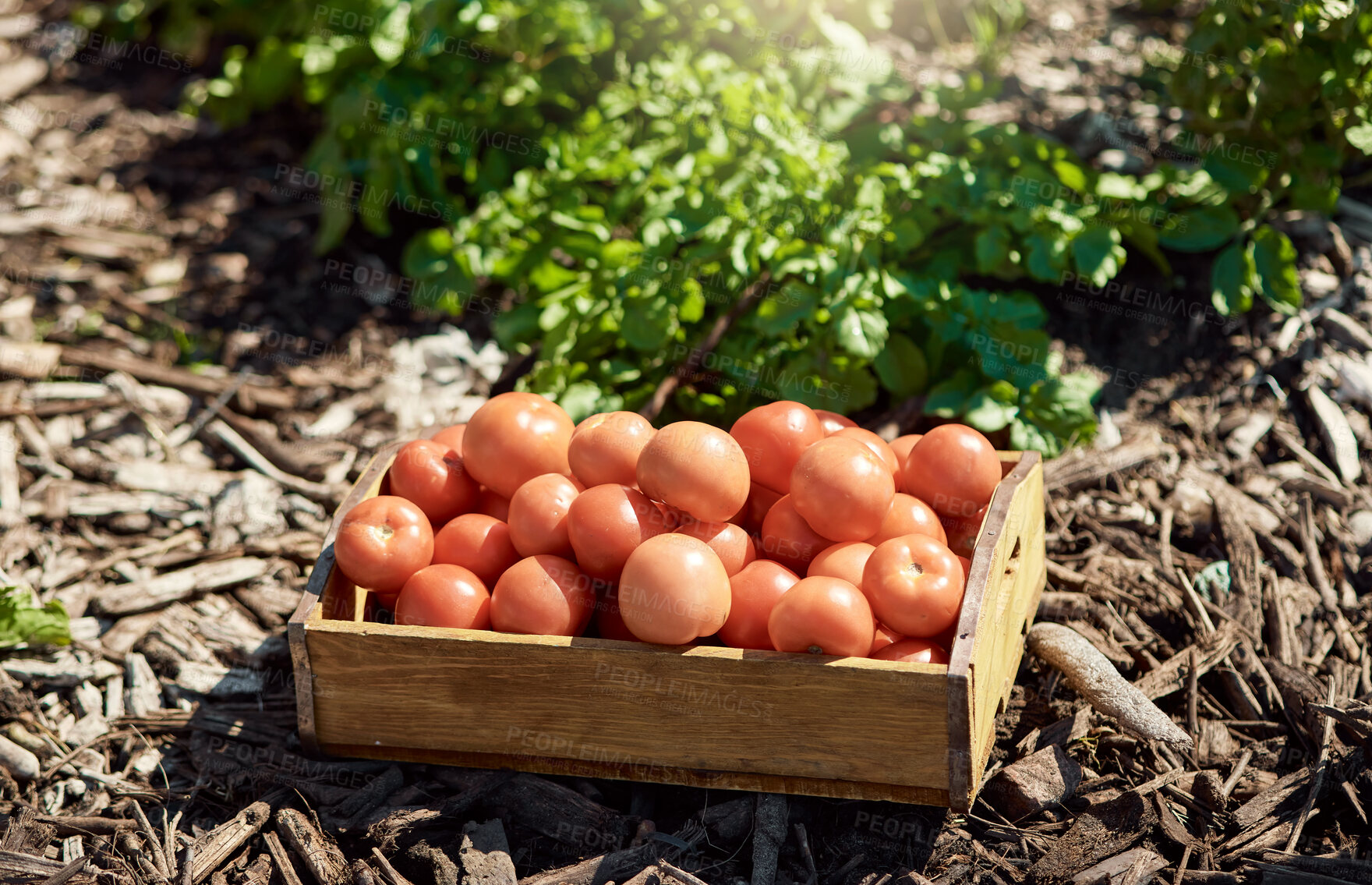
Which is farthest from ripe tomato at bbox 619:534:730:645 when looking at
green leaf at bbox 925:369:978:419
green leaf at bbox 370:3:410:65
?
green leaf at bbox 370:3:410:65

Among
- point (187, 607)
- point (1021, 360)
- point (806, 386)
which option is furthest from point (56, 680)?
point (1021, 360)

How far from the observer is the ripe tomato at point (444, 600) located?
8.09 ft

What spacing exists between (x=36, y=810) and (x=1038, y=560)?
284 centimetres

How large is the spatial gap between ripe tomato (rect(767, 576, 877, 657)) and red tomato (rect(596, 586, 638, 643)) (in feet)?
1.38

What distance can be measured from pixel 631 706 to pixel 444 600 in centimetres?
53

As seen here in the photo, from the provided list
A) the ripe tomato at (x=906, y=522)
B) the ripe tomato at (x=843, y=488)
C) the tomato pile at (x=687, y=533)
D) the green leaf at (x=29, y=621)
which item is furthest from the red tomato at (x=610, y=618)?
the green leaf at (x=29, y=621)

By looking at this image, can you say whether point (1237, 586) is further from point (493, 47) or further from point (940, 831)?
point (493, 47)

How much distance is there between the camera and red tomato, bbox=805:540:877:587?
237cm

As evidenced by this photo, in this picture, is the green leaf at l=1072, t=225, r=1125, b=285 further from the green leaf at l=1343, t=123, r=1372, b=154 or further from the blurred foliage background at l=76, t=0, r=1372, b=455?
the green leaf at l=1343, t=123, r=1372, b=154

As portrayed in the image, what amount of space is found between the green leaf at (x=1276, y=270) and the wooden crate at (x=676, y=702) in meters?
1.63

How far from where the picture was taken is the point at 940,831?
243 cm

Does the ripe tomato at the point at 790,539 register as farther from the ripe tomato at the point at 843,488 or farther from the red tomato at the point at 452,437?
the red tomato at the point at 452,437

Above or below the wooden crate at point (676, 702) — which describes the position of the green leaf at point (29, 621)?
below

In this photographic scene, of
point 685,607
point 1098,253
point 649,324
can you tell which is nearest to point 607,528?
point 685,607
